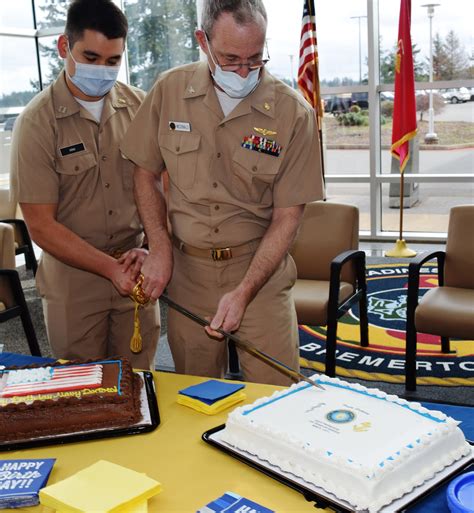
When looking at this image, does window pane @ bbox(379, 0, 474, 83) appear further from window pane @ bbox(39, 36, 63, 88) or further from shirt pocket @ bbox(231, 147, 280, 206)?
shirt pocket @ bbox(231, 147, 280, 206)

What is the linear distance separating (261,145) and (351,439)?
3.64 ft

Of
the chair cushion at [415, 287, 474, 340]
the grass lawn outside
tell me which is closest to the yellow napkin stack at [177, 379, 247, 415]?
the chair cushion at [415, 287, 474, 340]

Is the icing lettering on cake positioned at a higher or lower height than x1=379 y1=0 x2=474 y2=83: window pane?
lower

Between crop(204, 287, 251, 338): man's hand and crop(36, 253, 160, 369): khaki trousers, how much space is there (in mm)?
549

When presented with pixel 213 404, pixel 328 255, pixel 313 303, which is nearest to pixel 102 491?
pixel 213 404

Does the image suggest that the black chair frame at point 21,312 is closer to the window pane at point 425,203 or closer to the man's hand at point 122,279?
the man's hand at point 122,279

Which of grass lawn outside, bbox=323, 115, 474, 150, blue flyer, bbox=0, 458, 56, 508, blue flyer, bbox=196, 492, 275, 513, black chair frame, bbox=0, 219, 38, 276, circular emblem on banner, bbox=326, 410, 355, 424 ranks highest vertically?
grass lawn outside, bbox=323, 115, 474, 150

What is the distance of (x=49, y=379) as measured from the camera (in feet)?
5.63

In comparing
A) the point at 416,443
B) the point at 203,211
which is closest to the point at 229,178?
the point at 203,211

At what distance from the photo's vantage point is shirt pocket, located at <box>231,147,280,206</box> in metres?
2.18

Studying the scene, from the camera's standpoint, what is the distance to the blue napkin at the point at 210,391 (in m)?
1.63

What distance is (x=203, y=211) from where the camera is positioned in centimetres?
223

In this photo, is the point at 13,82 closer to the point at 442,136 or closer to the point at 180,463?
the point at 442,136

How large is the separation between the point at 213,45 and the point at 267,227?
1.95 ft
